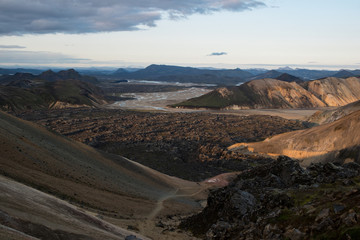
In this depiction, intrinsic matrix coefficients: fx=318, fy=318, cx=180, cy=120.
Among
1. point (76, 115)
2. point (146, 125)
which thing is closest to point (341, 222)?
point (146, 125)

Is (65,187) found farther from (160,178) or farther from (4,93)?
(4,93)

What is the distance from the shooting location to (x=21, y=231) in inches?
532

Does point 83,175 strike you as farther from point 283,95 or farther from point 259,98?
point 283,95


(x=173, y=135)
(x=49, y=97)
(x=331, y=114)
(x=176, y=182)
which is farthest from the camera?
(x=49, y=97)

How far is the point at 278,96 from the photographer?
167500mm

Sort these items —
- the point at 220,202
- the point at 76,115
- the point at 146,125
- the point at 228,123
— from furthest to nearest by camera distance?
the point at 76,115, the point at 228,123, the point at 146,125, the point at 220,202

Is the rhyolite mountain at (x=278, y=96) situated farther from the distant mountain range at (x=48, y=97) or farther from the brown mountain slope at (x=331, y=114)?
the brown mountain slope at (x=331, y=114)

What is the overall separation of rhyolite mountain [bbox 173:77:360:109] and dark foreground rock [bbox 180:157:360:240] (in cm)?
→ 12833

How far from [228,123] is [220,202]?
263ft

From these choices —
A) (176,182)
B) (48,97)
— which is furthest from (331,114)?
(48,97)

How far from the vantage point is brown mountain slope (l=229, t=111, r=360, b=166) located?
4353cm

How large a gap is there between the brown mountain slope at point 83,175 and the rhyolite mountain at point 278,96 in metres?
117

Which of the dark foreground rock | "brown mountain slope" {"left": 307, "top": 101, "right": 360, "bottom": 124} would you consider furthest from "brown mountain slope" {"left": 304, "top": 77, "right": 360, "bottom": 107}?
the dark foreground rock

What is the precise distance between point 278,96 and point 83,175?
5872 inches
